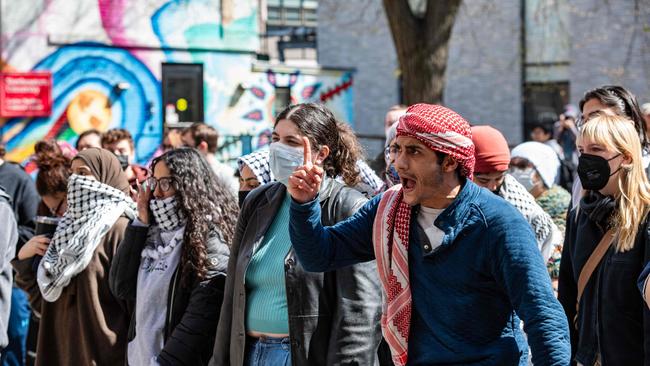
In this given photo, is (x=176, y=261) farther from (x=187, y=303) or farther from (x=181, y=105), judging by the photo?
(x=181, y=105)

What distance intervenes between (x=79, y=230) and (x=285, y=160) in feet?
6.90

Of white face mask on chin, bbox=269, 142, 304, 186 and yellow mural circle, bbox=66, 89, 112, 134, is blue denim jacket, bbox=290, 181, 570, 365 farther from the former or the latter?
yellow mural circle, bbox=66, 89, 112, 134

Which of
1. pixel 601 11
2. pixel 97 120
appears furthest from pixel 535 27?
pixel 97 120

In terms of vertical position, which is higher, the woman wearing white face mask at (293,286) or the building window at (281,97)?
the building window at (281,97)

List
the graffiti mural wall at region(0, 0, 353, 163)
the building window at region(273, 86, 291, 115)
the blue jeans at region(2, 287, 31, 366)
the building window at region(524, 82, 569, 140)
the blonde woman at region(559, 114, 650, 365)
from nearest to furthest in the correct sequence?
the blonde woman at region(559, 114, 650, 365), the blue jeans at region(2, 287, 31, 366), the graffiti mural wall at region(0, 0, 353, 163), the building window at region(273, 86, 291, 115), the building window at region(524, 82, 569, 140)

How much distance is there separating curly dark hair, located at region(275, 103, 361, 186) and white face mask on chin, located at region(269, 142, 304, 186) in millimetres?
81

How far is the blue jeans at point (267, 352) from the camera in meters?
4.16

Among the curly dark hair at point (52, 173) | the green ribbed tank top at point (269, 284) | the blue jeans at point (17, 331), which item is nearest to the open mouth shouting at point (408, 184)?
the green ribbed tank top at point (269, 284)

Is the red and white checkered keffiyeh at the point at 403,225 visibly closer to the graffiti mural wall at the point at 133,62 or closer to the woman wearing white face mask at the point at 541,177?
the woman wearing white face mask at the point at 541,177

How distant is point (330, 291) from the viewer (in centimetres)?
415

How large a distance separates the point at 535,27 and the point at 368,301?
2176 cm

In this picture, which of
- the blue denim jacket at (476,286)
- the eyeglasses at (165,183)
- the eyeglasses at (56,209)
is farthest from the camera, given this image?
the eyeglasses at (56,209)

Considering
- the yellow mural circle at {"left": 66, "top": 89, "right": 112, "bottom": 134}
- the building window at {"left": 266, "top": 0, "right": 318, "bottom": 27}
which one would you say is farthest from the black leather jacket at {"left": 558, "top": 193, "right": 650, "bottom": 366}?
the building window at {"left": 266, "top": 0, "right": 318, "bottom": 27}

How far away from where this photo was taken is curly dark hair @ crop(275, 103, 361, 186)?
4.21m
